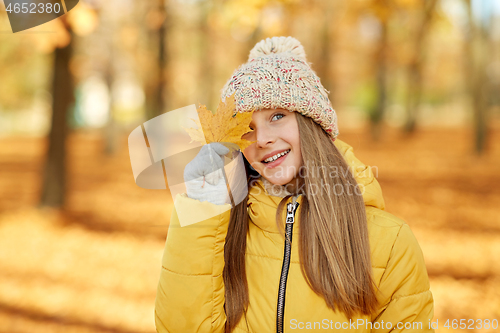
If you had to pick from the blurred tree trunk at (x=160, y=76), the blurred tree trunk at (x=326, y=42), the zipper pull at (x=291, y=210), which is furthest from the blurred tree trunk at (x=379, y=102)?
the zipper pull at (x=291, y=210)

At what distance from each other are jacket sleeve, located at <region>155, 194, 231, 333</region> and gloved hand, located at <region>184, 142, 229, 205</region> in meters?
0.04

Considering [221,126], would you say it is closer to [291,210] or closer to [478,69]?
[291,210]

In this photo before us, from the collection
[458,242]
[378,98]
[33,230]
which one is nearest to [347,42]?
[378,98]

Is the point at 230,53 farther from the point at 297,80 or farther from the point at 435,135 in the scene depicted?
the point at 297,80

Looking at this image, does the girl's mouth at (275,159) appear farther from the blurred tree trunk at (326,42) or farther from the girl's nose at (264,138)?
the blurred tree trunk at (326,42)

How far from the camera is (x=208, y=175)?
60.1 inches

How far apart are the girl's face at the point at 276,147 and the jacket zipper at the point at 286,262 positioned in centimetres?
14

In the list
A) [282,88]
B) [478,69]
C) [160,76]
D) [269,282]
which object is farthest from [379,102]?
[269,282]

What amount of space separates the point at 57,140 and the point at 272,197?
6.37 metres

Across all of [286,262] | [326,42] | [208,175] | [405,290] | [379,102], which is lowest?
[405,290]

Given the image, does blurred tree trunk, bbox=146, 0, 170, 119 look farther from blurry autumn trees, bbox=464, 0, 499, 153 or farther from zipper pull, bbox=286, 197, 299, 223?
zipper pull, bbox=286, 197, 299, 223

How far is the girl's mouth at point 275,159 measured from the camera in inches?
69.4

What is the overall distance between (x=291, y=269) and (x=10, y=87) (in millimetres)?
31291

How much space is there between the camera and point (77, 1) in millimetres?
4742
